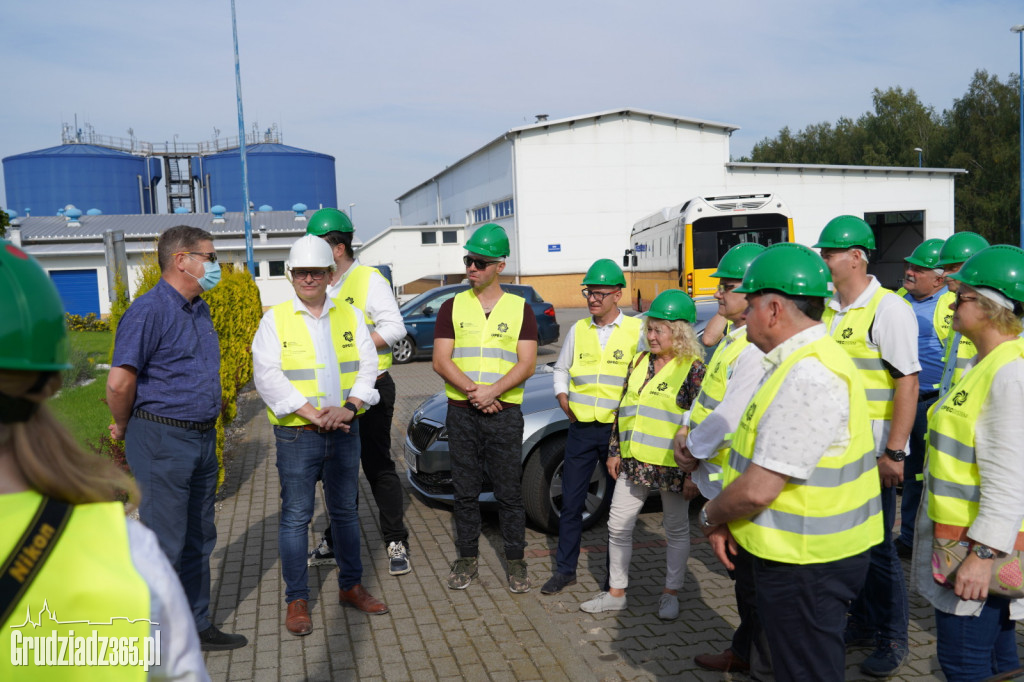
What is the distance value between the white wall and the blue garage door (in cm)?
1968

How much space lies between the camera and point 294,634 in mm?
4379

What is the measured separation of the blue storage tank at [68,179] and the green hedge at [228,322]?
4775 centimetres

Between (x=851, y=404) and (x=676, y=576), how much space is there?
2.38 m

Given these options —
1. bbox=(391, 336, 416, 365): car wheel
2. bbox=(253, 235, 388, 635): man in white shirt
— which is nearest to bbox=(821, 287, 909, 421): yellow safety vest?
bbox=(253, 235, 388, 635): man in white shirt

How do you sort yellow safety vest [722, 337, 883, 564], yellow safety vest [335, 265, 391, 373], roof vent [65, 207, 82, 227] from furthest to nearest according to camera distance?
1. roof vent [65, 207, 82, 227]
2. yellow safety vest [335, 265, 391, 373]
3. yellow safety vest [722, 337, 883, 564]

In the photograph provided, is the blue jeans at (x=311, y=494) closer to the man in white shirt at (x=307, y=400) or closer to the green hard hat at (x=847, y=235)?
the man in white shirt at (x=307, y=400)

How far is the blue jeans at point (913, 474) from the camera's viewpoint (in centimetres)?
514

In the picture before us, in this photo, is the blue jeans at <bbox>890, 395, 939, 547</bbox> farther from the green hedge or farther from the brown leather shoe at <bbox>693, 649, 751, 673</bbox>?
the green hedge

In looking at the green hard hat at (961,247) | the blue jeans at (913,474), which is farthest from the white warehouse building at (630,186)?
the green hard hat at (961,247)

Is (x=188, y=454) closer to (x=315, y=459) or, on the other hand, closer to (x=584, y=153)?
(x=315, y=459)

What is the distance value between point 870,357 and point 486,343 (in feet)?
7.32

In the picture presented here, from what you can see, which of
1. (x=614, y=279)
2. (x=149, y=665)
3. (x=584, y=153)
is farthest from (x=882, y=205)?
(x=149, y=665)

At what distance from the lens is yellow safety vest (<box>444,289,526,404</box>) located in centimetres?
493

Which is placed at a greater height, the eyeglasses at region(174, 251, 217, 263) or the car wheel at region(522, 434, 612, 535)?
the eyeglasses at region(174, 251, 217, 263)
